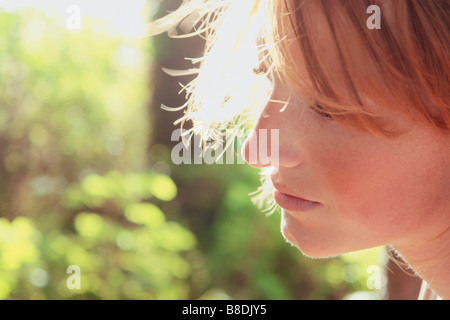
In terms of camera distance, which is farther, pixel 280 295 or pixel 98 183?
pixel 280 295

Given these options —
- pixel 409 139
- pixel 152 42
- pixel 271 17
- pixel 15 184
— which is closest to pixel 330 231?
pixel 409 139

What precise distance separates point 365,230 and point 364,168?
3.4 inches

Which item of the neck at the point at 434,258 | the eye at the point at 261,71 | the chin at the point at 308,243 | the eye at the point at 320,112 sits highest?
the eye at the point at 261,71

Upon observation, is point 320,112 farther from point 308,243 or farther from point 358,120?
point 308,243

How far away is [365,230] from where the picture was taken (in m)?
0.69

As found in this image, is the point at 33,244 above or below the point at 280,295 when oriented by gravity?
above

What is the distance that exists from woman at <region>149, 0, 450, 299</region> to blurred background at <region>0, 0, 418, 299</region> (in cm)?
106

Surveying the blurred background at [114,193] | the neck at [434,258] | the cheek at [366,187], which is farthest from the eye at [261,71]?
the blurred background at [114,193]

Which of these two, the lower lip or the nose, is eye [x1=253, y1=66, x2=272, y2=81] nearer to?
the nose

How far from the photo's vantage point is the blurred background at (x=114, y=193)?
195 centimetres

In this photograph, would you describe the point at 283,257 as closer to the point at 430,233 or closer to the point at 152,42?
the point at 152,42

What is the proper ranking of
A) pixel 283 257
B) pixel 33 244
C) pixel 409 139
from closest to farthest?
1. pixel 409 139
2. pixel 33 244
3. pixel 283 257

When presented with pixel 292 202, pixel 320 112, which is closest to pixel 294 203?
pixel 292 202

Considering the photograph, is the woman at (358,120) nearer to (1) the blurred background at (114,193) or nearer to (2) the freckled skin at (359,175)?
(2) the freckled skin at (359,175)
